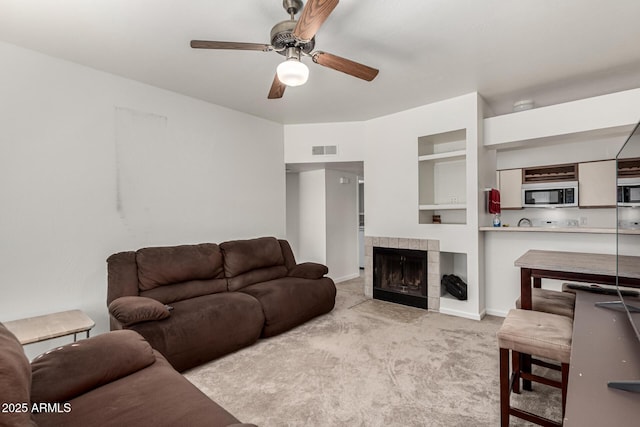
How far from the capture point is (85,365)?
142 centimetres

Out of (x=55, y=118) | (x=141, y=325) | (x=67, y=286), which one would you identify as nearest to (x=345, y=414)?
(x=141, y=325)

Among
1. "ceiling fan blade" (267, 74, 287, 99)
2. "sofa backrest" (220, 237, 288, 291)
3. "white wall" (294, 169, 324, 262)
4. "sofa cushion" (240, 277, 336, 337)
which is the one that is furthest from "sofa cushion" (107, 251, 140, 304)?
"white wall" (294, 169, 324, 262)

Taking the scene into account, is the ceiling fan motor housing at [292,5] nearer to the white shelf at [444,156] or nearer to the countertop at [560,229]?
the white shelf at [444,156]

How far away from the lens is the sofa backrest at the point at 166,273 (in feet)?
8.95

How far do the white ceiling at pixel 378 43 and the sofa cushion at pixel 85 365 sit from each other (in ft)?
6.82

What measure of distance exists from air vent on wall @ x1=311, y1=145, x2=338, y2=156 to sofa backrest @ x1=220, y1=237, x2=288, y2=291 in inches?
61.3

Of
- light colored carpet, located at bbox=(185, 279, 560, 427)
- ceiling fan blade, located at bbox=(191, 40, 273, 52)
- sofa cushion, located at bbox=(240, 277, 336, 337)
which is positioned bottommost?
light colored carpet, located at bbox=(185, 279, 560, 427)

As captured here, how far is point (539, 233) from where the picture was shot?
359 centimetres

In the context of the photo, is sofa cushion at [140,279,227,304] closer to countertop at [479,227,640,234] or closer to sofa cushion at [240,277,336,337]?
sofa cushion at [240,277,336,337]

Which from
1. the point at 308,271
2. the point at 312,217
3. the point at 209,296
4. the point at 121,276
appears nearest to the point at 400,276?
the point at 308,271

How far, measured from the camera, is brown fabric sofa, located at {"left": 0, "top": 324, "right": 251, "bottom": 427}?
976mm

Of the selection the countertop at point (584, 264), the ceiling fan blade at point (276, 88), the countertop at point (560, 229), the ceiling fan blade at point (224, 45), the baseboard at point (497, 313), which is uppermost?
the ceiling fan blade at point (224, 45)

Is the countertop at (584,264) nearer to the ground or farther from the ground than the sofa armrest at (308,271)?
farther from the ground

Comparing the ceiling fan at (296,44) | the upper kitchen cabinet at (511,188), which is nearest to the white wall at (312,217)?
the upper kitchen cabinet at (511,188)
